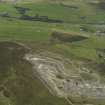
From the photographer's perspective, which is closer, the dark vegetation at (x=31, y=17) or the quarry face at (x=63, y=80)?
the quarry face at (x=63, y=80)

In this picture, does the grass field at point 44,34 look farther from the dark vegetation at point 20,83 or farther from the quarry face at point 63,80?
the quarry face at point 63,80

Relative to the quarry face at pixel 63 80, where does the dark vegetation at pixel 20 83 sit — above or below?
above

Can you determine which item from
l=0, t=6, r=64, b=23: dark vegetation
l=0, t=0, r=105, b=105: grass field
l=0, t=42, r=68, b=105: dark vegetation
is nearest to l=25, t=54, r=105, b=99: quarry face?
l=0, t=42, r=68, b=105: dark vegetation

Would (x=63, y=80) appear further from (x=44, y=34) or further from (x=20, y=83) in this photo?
(x=44, y=34)

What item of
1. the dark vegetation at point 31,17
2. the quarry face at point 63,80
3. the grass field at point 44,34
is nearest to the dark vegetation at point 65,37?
the grass field at point 44,34

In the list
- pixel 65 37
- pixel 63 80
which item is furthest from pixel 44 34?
pixel 63 80

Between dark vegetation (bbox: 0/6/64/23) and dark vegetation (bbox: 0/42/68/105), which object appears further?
dark vegetation (bbox: 0/6/64/23)

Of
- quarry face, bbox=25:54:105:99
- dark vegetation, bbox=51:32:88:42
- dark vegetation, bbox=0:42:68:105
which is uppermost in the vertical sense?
dark vegetation, bbox=0:42:68:105

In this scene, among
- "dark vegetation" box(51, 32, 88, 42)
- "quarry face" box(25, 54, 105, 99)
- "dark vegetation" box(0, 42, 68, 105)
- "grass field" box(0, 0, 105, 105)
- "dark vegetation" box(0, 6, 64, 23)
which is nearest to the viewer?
"dark vegetation" box(0, 42, 68, 105)

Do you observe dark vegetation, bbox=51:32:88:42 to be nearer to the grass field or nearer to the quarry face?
the grass field
